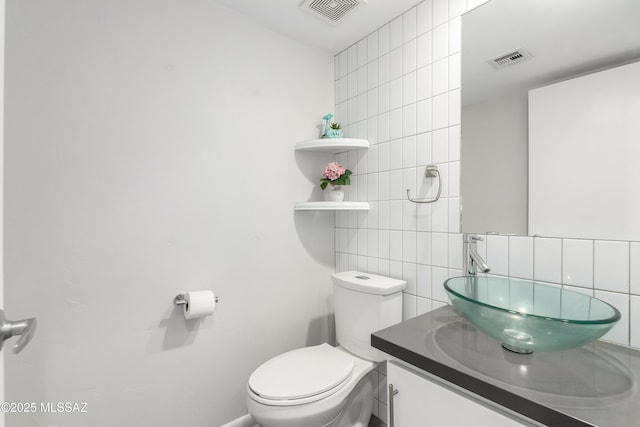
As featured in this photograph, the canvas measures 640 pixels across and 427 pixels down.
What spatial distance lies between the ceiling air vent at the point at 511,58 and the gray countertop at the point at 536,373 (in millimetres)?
1078

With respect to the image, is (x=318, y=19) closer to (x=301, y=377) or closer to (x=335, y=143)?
(x=335, y=143)

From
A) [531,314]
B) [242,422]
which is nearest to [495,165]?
[531,314]

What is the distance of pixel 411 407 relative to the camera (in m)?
0.94

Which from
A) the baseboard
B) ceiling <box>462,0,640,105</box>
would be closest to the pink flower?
ceiling <box>462,0,640,105</box>

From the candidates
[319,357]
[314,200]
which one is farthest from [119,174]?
[319,357]

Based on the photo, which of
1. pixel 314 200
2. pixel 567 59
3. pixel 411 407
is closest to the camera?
pixel 411 407

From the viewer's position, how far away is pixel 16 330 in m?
0.59

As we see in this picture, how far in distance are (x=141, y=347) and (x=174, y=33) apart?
56.4 inches

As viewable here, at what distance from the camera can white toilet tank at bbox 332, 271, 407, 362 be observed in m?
1.48

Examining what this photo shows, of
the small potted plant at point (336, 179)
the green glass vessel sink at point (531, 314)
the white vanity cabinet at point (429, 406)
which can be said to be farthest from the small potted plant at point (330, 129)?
the white vanity cabinet at point (429, 406)

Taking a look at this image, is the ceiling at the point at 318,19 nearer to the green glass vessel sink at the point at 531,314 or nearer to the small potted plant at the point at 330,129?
the small potted plant at the point at 330,129

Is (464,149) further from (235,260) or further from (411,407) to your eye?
(235,260)

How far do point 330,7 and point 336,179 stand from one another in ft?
2.87

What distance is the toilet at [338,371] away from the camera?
1.19m
